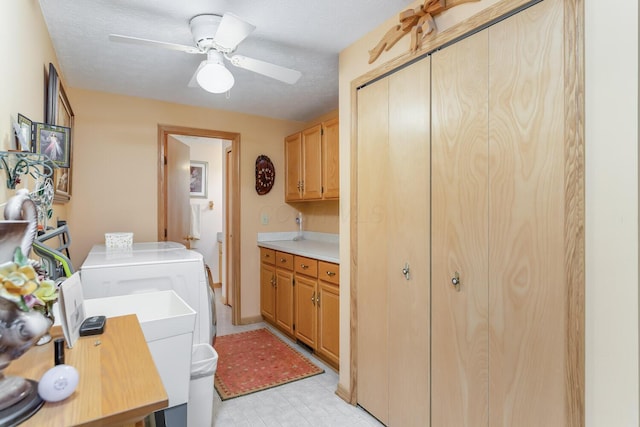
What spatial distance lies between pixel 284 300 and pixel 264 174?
1367mm

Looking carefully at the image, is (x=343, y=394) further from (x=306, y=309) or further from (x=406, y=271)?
(x=406, y=271)

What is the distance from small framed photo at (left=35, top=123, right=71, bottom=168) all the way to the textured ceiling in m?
0.73

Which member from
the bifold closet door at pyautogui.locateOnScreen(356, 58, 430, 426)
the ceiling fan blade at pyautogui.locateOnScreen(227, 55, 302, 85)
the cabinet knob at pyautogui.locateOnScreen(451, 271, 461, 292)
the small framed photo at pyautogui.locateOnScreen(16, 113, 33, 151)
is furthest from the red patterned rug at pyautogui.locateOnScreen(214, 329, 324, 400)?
the ceiling fan blade at pyautogui.locateOnScreen(227, 55, 302, 85)

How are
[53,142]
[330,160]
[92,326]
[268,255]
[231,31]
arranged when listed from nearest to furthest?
[92,326]
[53,142]
[231,31]
[330,160]
[268,255]

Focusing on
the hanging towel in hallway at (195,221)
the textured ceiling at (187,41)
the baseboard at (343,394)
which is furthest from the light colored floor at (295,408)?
the hanging towel in hallway at (195,221)

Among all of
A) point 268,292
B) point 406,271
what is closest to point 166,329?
point 406,271

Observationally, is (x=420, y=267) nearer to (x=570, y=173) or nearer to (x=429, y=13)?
(x=570, y=173)

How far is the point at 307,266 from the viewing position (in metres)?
3.04

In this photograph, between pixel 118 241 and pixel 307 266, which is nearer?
pixel 118 241

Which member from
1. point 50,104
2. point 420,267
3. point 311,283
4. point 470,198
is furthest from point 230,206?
point 470,198

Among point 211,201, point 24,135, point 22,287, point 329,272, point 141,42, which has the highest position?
point 141,42

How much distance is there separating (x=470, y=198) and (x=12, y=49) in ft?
6.16

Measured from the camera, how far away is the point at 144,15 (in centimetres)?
188

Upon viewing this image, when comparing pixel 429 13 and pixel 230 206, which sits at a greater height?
pixel 429 13
